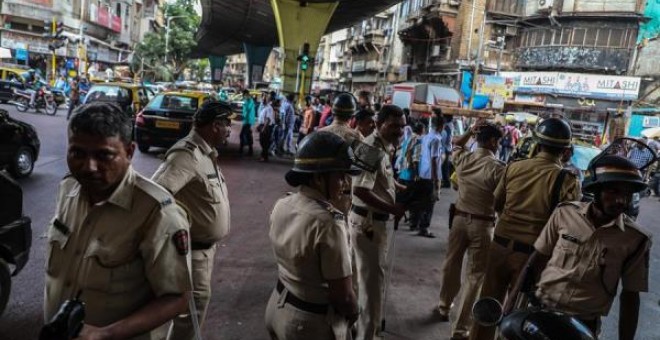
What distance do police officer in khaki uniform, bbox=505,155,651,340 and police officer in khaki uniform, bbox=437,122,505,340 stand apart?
1591mm

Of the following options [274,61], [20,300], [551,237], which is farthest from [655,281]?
[274,61]

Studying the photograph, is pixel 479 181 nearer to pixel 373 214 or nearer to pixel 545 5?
pixel 373 214

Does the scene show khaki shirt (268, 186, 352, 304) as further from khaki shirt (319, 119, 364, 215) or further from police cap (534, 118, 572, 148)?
police cap (534, 118, 572, 148)

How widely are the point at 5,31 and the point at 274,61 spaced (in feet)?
230

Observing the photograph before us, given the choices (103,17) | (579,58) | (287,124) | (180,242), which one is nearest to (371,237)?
(180,242)

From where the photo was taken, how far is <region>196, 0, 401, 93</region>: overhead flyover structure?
2042cm

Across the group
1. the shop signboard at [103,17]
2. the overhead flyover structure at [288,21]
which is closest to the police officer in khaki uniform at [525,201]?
the overhead flyover structure at [288,21]

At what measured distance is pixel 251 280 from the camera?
5195 millimetres

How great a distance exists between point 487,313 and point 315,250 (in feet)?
2.51

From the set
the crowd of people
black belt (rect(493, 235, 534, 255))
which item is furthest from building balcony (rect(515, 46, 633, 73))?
black belt (rect(493, 235, 534, 255))

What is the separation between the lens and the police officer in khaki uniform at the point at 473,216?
4.16 meters

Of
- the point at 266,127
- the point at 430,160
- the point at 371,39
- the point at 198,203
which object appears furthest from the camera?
the point at 371,39

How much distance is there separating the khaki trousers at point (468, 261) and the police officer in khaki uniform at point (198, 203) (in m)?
2.25

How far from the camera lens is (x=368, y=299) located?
3.77 metres
